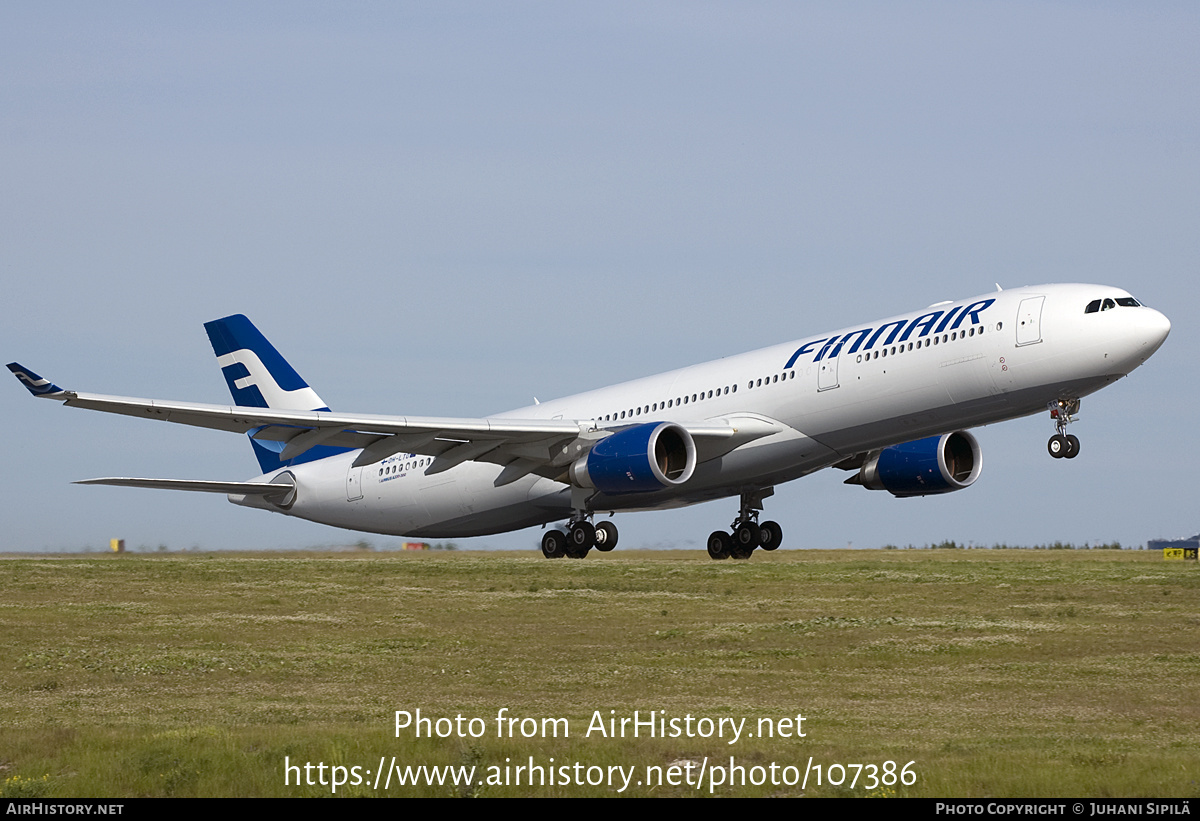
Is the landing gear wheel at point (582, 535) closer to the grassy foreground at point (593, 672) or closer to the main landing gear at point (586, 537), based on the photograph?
the main landing gear at point (586, 537)

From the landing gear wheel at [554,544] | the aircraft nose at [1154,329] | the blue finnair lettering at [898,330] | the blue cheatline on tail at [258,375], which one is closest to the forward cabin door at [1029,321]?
the blue finnair lettering at [898,330]

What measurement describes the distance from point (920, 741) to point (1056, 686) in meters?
7.82

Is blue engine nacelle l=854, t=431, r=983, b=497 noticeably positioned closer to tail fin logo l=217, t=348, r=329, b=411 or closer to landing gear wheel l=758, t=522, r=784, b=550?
landing gear wheel l=758, t=522, r=784, b=550

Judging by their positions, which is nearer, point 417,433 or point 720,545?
point 417,433

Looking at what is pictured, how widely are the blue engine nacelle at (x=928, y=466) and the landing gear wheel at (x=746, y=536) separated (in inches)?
137

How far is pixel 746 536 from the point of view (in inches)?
1592

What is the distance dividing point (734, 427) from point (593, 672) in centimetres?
728

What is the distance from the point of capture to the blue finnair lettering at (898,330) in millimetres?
31766

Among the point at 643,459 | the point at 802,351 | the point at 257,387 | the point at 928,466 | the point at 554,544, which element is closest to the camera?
the point at 643,459

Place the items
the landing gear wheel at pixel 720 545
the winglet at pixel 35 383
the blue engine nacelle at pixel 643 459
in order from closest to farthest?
the winglet at pixel 35 383
the blue engine nacelle at pixel 643 459
the landing gear wheel at pixel 720 545

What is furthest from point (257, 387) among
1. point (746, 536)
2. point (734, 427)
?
point (734, 427)

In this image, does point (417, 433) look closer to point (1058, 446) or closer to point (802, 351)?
point (802, 351)
